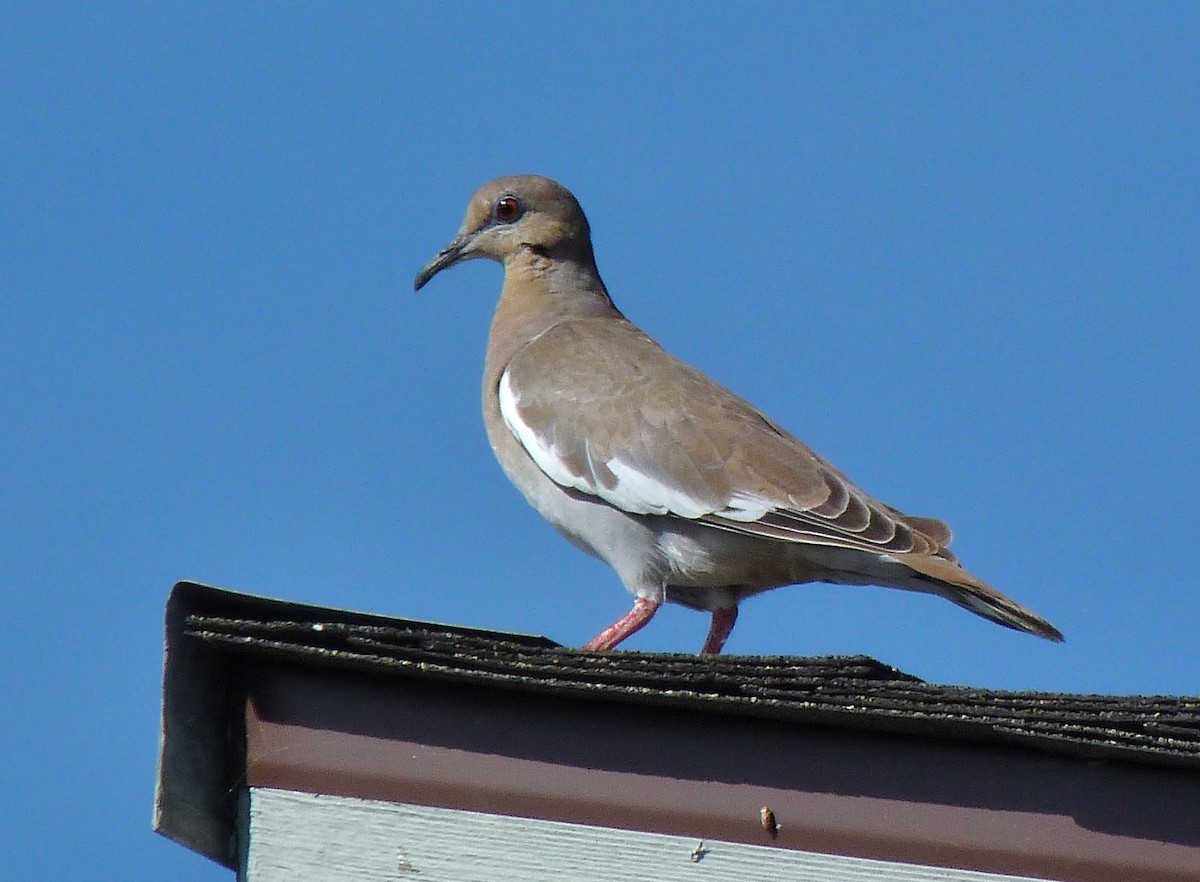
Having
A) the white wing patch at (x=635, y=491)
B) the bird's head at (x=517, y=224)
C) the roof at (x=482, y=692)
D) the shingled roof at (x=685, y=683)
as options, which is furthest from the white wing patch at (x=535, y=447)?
the roof at (x=482, y=692)

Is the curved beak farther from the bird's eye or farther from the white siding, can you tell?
the white siding

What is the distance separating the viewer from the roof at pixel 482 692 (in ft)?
11.4

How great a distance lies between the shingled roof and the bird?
1276 mm

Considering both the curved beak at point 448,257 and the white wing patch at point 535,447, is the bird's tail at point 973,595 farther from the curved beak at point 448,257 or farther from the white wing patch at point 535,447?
the curved beak at point 448,257

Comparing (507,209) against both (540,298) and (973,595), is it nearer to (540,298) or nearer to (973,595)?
(540,298)

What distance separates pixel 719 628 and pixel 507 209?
2194 mm

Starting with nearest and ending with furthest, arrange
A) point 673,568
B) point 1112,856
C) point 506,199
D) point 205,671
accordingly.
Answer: point 1112,856
point 205,671
point 673,568
point 506,199

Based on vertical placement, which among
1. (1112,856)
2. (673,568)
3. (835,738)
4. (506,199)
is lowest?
(1112,856)

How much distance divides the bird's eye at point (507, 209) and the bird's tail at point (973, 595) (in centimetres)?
271

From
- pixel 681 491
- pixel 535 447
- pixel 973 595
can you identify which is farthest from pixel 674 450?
pixel 973 595

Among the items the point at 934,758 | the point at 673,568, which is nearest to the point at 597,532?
the point at 673,568

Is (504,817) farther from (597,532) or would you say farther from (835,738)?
(597,532)

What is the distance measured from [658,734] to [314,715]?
2.17ft

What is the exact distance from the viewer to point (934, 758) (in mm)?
3512
